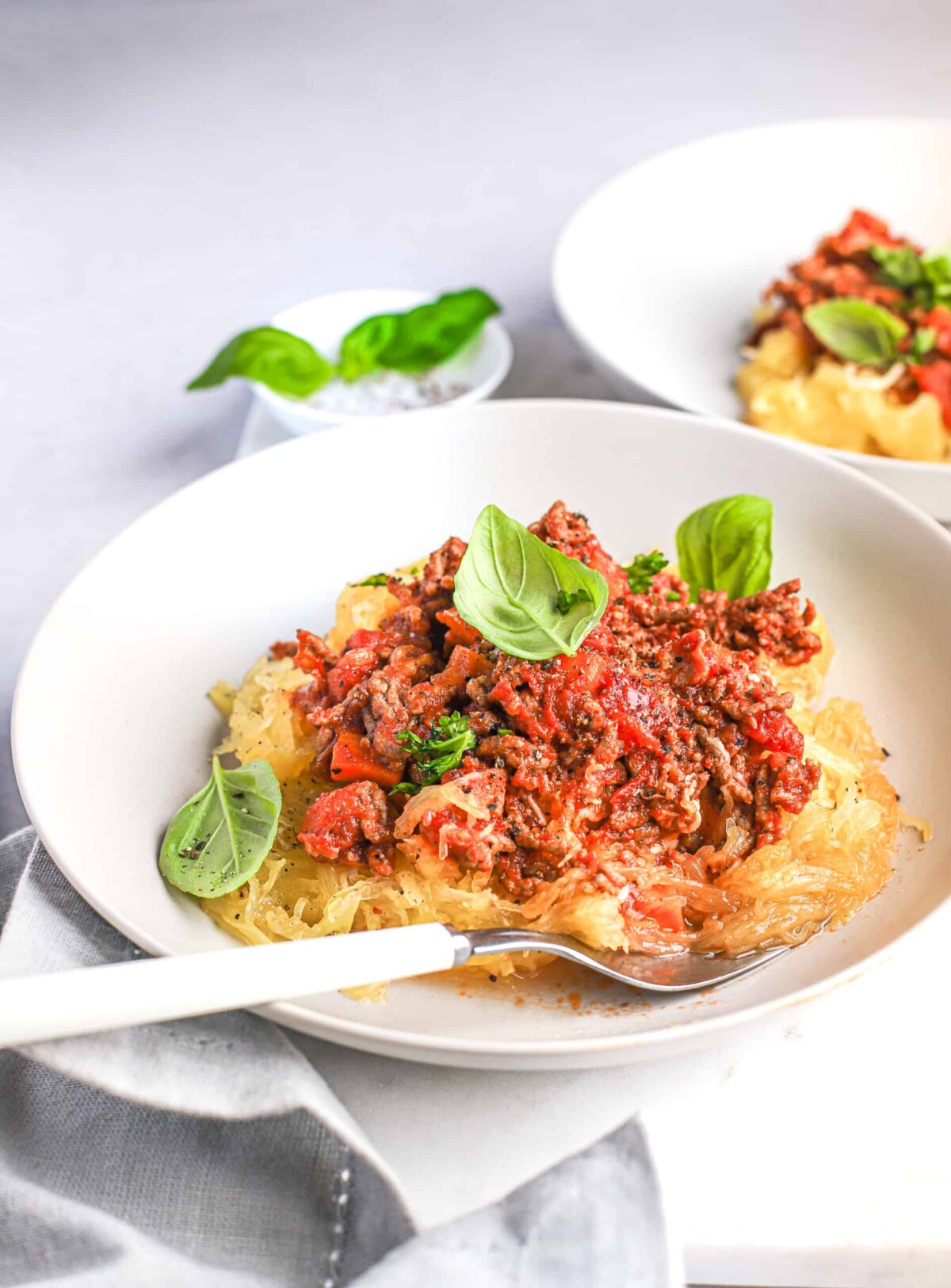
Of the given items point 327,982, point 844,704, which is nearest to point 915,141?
point 844,704

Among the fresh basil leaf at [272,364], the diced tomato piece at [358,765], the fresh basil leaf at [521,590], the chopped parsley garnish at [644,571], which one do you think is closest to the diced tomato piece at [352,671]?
the diced tomato piece at [358,765]

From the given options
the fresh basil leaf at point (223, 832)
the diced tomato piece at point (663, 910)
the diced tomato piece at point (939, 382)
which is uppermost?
the diced tomato piece at point (939, 382)

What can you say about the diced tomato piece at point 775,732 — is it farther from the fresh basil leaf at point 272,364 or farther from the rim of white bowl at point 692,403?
the fresh basil leaf at point 272,364

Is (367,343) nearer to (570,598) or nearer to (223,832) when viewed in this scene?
(570,598)

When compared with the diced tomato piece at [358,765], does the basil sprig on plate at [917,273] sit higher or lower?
higher

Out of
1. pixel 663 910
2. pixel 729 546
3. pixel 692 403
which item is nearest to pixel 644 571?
pixel 729 546

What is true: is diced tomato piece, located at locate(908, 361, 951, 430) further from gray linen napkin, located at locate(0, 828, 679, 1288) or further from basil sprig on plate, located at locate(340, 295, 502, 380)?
gray linen napkin, located at locate(0, 828, 679, 1288)

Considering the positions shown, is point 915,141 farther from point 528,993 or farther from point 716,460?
point 528,993
